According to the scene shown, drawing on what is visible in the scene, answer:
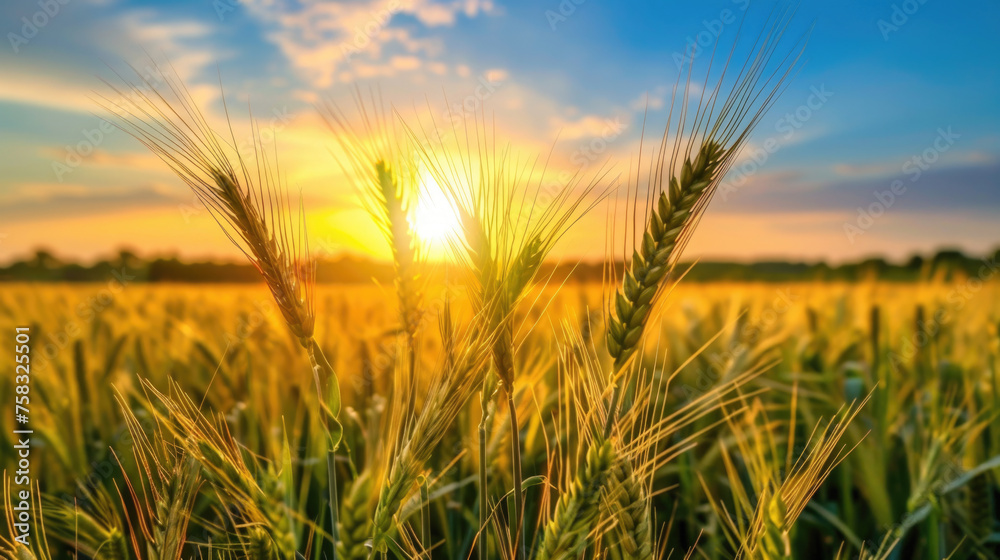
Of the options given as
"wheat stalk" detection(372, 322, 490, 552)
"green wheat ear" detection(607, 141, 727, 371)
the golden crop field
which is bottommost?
the golden crop field

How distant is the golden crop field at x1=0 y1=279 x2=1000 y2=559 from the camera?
1009 millimetres

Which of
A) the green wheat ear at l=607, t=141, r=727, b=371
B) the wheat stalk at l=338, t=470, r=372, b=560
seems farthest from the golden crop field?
the green wheat ear at l=607, t=141, r=727, b=371

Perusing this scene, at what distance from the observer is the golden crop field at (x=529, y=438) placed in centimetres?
101

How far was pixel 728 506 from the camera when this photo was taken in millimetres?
2332

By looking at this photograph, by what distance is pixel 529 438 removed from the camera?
1729 mm

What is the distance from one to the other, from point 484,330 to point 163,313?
13.7 feet

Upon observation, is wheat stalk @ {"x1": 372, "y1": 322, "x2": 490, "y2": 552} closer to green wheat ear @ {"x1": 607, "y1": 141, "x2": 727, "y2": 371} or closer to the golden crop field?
the golden crop field

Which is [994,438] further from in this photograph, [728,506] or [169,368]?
[169,368]

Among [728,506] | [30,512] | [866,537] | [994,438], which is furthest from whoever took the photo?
[994,438]

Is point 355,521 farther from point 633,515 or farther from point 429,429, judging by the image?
point 633,515

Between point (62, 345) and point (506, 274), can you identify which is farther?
point (62, 345)

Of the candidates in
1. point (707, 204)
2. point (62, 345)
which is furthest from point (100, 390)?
point (707, 204)

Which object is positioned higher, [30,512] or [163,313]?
[163,313]

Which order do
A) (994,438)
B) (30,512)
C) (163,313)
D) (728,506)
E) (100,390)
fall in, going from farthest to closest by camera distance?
(163,313) < (100,390) < (994,438) < (728,506) < (30,512)
